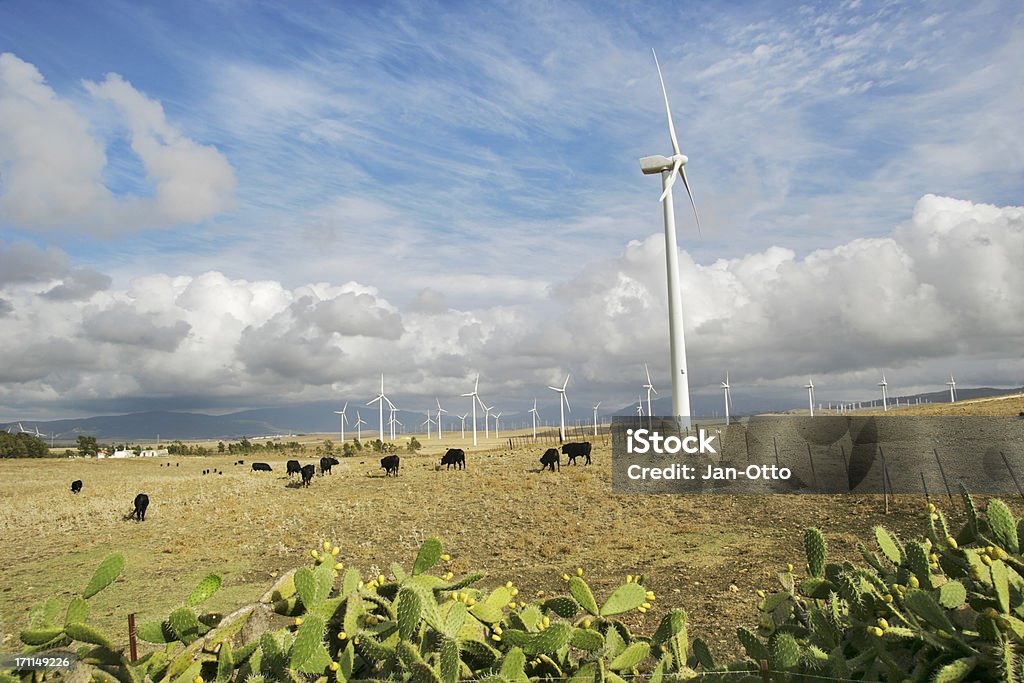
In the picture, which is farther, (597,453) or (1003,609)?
(597,453)

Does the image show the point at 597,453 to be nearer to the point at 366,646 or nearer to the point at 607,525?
the point at 607,525

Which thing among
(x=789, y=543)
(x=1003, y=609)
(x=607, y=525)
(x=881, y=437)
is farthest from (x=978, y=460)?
(x=1003, y=609)

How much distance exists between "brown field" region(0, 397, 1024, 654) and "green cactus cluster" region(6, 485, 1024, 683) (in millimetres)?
7918

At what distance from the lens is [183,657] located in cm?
241

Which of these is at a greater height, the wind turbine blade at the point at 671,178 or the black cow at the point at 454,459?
the wind turbine blade at the point at 671,178

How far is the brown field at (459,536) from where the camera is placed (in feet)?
51.5

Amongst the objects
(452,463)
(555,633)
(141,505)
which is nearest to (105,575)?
(555,633)

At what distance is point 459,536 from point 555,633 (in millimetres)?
19774

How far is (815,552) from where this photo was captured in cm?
294

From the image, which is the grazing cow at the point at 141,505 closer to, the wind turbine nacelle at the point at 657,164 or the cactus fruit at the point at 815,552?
the cactus fruit at the point at 815,552

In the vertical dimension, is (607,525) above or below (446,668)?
below

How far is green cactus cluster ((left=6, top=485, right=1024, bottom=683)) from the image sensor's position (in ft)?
7.29

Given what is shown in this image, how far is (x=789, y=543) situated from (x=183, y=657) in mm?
18323

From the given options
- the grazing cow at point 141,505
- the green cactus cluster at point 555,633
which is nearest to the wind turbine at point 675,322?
the grazing cow at point 141,505
